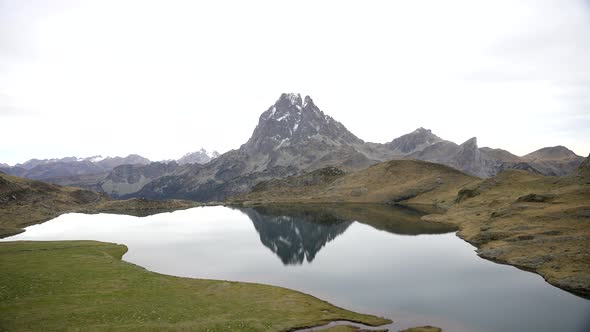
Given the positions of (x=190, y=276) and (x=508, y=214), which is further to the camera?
(x=508, y=214)

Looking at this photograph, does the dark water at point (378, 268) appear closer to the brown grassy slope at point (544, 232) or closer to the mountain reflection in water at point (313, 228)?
the mountain reflection in water at point (313, 228)

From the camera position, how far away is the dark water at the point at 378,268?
50.5 meters

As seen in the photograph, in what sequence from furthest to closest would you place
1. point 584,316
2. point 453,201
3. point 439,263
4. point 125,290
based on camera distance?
point 453,201, point 439,263, point 125,290, point 584,316

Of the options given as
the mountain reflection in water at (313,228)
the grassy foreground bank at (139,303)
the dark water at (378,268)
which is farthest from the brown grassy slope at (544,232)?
the grassy foreground bank at (139,303)

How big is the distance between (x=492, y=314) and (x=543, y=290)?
17242 millimetres

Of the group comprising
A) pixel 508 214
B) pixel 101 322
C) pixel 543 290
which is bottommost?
pixel 101 322

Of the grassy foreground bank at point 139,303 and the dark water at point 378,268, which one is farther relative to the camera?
the dark water at point 378,268

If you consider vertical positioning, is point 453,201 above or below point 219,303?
above

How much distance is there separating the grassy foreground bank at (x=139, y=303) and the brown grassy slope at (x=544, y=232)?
41918mm

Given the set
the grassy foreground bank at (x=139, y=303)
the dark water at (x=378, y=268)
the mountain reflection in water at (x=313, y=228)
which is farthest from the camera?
the mountain reflection in water at (x=313, y=228)

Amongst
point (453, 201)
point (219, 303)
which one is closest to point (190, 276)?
point (219, 303)

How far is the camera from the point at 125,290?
188 feet

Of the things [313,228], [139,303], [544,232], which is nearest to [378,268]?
[544,232]

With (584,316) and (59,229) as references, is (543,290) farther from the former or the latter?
(59,229)
